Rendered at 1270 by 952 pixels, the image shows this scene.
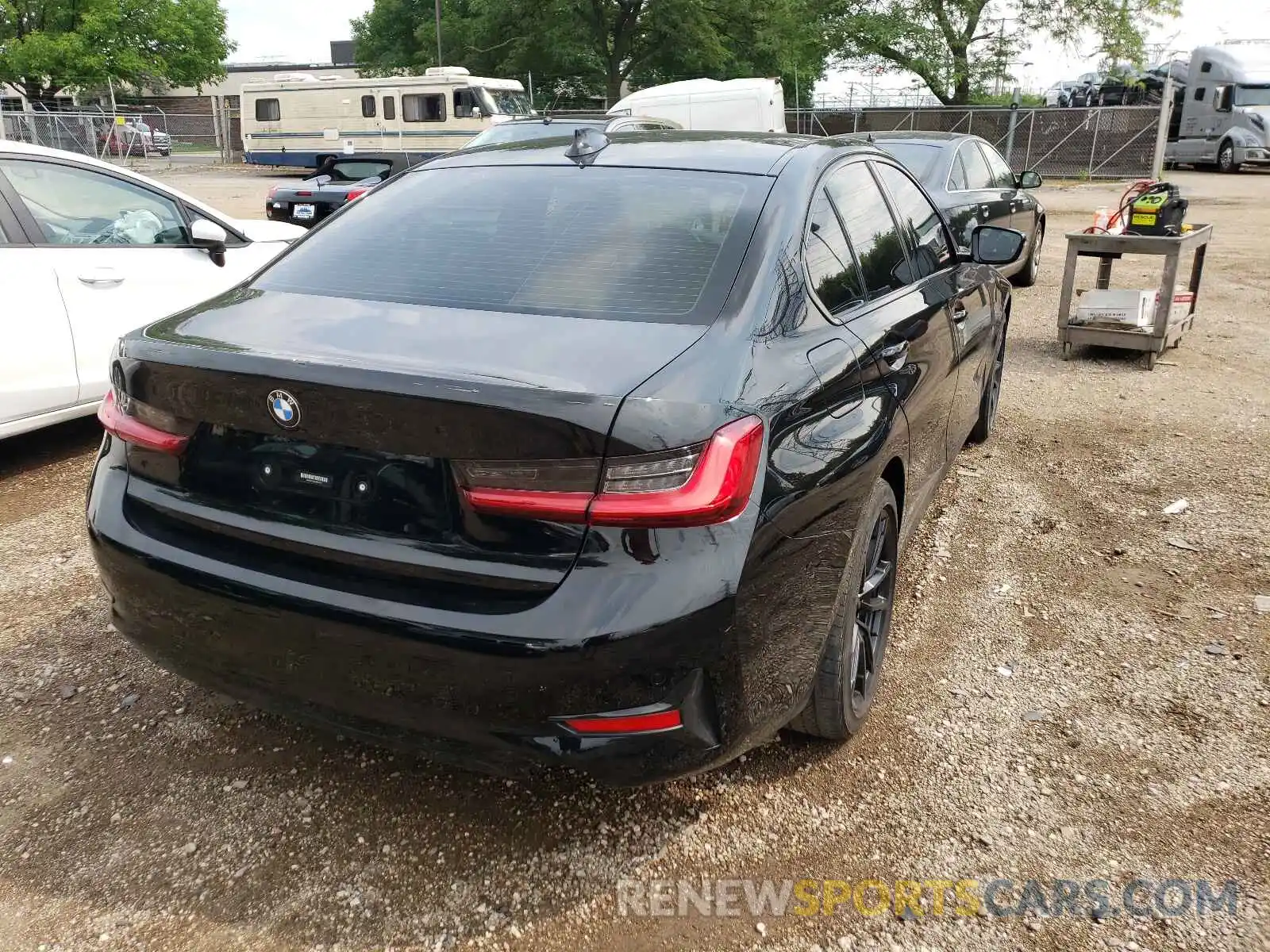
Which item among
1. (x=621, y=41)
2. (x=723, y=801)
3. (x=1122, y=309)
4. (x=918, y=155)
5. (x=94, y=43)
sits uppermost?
(x=94, y=43)

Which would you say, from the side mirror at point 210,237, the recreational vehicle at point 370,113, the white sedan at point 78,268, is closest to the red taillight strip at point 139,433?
the white sedan at point 78,268

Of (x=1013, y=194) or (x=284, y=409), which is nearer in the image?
(x=284, y=409)

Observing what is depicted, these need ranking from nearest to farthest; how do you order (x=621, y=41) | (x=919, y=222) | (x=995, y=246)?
(x=919, y=222) < (x=995, y=246) < (x=621, y=41)

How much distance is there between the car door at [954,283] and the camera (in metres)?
3.72

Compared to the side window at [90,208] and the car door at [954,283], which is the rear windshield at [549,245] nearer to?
the car door at [954,283]

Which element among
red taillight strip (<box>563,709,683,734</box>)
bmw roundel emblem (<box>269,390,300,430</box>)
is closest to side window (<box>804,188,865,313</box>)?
red taillight strip (<box>563,709,683,734</box>)

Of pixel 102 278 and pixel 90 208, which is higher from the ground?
pixel 90 208

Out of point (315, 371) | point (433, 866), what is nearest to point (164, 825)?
point (433, 866)

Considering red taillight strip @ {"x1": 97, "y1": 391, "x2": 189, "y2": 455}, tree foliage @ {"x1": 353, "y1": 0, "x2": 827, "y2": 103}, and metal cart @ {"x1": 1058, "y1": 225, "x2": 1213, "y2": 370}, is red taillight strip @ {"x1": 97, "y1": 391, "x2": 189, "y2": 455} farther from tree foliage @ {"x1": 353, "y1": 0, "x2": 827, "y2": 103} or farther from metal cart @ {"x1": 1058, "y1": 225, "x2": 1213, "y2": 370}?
tree foliage @ {"x1": 353, "y1": 0, "x2": 827, "y2": 103}

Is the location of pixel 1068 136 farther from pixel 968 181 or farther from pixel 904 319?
pixel 904 319

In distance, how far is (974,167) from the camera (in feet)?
30.9

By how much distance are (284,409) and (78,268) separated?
12.2 ft

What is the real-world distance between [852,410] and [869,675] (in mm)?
871

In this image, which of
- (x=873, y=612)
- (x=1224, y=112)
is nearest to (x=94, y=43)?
(x=1224, y=112)
